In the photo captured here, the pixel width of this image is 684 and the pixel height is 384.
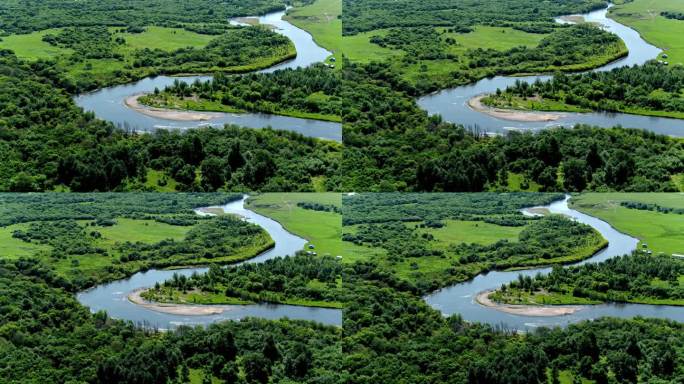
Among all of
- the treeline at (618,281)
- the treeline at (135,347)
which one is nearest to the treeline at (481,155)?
the treeline at (618,281)

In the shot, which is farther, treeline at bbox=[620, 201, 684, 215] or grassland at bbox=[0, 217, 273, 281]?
grassland at bbox=[0, 217, 273, 281]

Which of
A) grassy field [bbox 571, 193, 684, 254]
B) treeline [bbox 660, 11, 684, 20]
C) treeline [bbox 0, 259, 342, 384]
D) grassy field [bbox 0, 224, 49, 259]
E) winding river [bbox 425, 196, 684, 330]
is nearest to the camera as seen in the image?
grassy field [bbox 571, 193, 684, 254]

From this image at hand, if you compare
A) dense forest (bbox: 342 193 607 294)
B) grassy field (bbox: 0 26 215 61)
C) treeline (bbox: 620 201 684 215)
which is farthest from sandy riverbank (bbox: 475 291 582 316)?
grassy field (bbox: 0 26 215 61)

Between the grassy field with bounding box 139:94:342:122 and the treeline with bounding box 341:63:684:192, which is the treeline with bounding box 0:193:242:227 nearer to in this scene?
the grassy field with bounding box 139:94:342:122

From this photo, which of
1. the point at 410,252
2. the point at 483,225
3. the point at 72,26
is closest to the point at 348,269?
the point at 410,252

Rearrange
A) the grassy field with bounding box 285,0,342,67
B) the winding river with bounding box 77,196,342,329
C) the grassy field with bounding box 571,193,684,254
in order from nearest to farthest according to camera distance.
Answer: the grassy field with bounding box 571,193,684,254, the winding river with bounding box 77,196,342,329, the grassy field with bounding box 285,0,342,67

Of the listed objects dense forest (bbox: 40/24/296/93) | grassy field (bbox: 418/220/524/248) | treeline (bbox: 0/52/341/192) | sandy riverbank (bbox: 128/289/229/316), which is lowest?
sandy riverbank (bbox: 128/289/229/316)

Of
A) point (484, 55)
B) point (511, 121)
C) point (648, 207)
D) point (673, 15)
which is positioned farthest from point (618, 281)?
point (673, 15)
